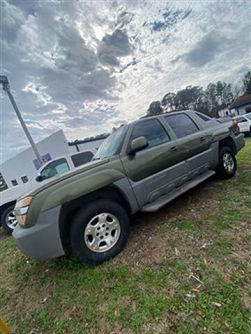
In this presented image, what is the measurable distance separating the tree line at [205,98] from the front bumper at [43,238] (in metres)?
49.5

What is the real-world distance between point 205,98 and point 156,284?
68775 millimetres

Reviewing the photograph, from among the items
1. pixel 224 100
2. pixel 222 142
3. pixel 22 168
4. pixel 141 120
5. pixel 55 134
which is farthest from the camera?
pixel 224 100

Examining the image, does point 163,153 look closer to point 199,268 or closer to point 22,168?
point 199,268

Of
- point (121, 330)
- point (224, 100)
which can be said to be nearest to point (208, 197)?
point (121, 330)

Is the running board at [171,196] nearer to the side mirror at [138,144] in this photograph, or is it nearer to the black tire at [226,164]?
the black tire at [226,164]

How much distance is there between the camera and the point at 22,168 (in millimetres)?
28344

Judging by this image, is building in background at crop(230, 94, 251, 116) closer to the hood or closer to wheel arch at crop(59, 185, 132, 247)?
wheel arch at crop(59, 185, 132, 247)

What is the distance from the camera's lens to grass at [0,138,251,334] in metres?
2.03

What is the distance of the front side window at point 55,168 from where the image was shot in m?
8.08

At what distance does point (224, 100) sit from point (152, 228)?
238 ft

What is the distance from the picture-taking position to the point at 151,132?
396 centimetres

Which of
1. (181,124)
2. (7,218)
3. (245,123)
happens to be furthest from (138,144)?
(245,123)

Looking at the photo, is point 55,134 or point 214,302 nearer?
point 214,302

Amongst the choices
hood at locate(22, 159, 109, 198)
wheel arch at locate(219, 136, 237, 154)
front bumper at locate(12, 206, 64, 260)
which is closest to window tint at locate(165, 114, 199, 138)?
wheel arch at locate(219, 136, 237, 154)
